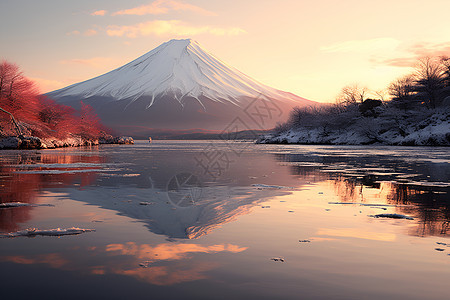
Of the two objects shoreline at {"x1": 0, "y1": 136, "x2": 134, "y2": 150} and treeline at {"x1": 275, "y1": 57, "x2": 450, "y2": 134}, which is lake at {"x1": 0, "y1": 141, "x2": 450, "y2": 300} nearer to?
shoreline at {"x1": 0, "y1": 136, "x2": 134, "y2": 150}

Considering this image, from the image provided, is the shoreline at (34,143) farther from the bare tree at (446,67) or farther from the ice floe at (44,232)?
the bare tree at (446,67)

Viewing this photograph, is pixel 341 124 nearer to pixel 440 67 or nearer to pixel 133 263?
pixel 440 67

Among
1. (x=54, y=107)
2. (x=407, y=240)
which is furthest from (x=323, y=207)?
(x=54, y=107)

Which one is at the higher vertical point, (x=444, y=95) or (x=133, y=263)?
(x=444, y=95)

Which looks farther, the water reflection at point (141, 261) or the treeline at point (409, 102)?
the treeline at point (409, 102)

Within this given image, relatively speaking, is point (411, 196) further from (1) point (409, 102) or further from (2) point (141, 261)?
(1) point (409, 102)

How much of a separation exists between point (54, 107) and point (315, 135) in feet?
158

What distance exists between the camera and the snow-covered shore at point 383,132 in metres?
54.9

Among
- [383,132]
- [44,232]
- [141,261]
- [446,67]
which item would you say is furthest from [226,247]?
[446,67]

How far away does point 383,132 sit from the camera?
226ft

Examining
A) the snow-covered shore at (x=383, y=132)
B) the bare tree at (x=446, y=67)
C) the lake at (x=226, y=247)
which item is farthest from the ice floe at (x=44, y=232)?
the bare tree at (x=446, y=67)

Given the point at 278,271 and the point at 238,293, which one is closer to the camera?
the point at 238,293

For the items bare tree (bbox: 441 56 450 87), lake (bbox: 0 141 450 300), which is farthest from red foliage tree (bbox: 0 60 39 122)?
bare tree (bbox: 441 56 450 87)

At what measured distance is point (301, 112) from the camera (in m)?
102
